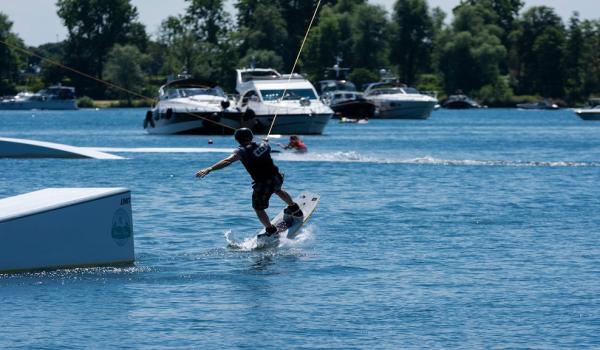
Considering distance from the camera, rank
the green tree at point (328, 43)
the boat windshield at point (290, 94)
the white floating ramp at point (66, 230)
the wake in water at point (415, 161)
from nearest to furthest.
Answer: the white floating ramp at point (66, 230) < the wake in water at point (415, 161) < the boat windshield at point (290, 94) < the green tree at point (328, 43)

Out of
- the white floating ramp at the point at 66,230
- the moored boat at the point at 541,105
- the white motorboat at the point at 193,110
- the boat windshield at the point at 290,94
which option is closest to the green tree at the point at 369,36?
the moored boat at the point at 541,105

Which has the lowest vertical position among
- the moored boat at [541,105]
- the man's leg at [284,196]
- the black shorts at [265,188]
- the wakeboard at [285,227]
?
the moored boat at [541,105]

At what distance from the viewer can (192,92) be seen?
7694 centimetres

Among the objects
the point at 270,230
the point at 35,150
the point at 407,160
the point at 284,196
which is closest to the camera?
the point at 284,196

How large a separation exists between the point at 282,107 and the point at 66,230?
5505cm

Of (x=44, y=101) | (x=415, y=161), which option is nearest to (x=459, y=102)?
(x=44, y=101)

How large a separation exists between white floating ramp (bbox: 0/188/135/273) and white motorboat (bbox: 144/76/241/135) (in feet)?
170

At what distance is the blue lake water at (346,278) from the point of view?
15219 mm

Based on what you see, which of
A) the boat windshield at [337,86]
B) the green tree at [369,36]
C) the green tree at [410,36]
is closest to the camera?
the boat windshield at [337,86]

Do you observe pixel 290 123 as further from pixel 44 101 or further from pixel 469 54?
pixel 44 101

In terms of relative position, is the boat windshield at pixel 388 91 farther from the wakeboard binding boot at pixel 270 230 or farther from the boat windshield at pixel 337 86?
the wakeboard binding boot at pixel 270 230

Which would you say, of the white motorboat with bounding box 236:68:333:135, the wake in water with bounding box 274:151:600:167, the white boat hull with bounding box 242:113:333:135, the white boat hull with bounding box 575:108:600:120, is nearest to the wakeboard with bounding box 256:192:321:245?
the wake in water with bounding box 274:151:600:167

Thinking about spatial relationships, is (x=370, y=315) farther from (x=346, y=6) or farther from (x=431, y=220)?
(x=346, y=6)

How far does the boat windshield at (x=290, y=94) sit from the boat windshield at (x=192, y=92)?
127 inches
